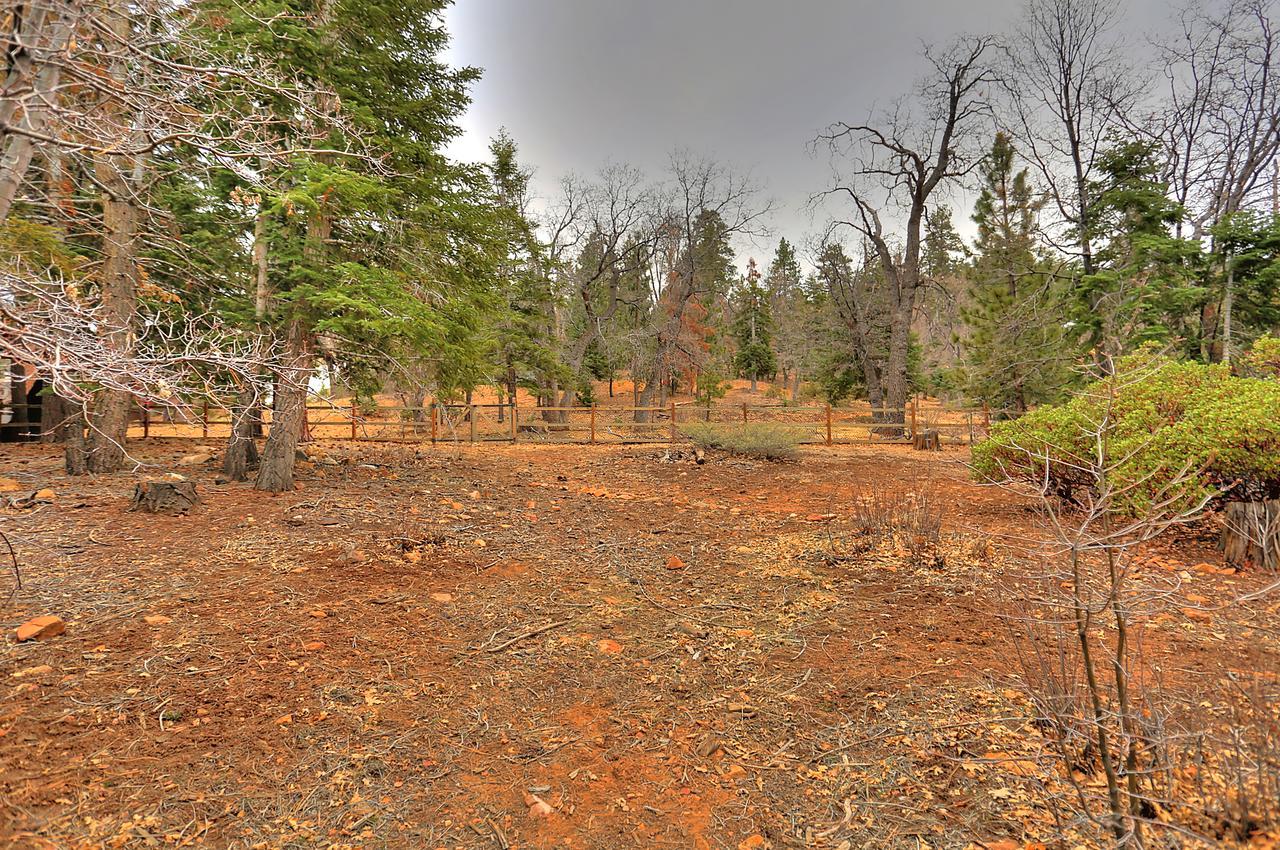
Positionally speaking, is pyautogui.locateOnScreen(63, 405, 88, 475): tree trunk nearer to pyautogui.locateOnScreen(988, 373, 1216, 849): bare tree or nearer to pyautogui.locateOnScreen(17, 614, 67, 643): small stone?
pyautogui.locateOnScreen(17, 614, 67, 643): small stone

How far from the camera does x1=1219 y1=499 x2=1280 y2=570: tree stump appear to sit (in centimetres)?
456

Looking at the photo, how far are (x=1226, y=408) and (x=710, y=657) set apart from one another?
5.71m

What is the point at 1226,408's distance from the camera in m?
5.04

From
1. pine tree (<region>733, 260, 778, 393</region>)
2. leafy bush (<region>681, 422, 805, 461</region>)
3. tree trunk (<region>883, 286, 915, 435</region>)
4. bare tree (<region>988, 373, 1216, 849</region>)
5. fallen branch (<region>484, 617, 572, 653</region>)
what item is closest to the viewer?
bare tree (<region>988, 373, 1216, 849</region>)

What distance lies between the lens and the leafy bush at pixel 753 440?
1174 centimetres

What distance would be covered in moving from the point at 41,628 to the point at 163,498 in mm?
3448

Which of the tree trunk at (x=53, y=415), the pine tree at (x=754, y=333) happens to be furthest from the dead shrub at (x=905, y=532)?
the pine tree at (x=754, y=333)

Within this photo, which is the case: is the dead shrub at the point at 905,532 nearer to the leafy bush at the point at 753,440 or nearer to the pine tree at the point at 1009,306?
the leafy bush at the point at 753,440

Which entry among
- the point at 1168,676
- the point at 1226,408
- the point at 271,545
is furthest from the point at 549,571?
the point at 1226,408

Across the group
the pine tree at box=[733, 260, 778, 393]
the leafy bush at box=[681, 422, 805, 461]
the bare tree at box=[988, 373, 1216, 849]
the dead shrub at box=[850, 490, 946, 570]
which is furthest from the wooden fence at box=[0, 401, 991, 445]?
the pine tree at box=[733, 260, 778, 393]

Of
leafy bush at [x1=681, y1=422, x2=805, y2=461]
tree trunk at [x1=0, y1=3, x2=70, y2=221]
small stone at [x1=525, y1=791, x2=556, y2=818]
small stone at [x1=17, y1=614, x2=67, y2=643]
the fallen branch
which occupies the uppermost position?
tree trunk at [x1=0, y1=3, x2=70, y2=221]

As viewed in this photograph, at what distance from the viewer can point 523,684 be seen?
3258 mm

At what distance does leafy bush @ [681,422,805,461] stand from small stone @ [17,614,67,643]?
34.8 feet

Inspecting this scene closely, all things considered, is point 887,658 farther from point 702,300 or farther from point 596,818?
point 702,300
